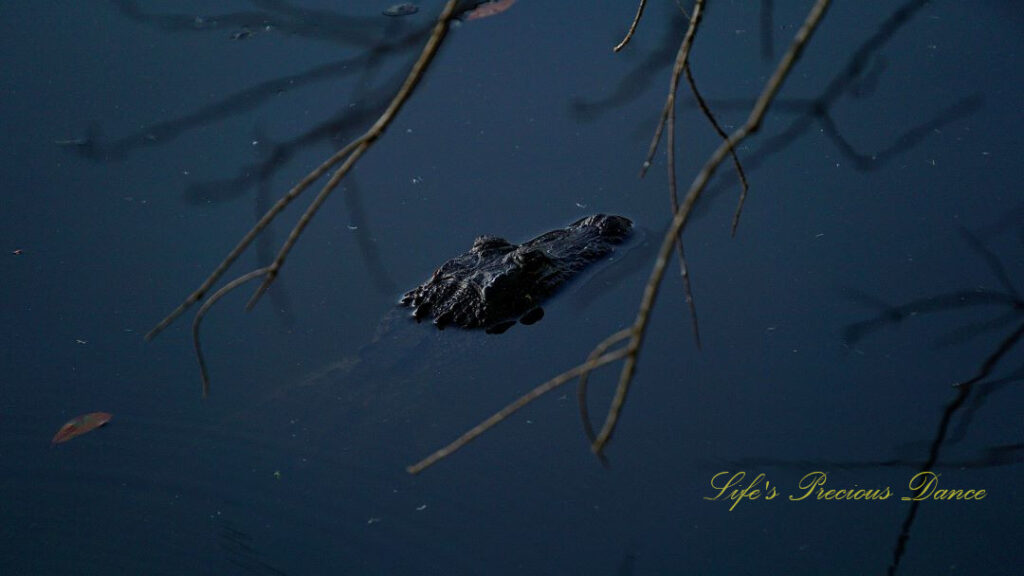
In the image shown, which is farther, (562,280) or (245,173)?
(245,173)

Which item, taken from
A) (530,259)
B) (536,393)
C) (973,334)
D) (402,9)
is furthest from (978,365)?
(402,9)

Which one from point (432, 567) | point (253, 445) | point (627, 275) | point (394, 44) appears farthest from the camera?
point (394, 44)

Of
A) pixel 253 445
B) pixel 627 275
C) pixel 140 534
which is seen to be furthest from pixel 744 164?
pixel 140 534

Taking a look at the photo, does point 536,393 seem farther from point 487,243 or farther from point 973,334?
point 973,334

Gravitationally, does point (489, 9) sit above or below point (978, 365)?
above

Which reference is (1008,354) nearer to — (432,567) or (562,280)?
(562,280)

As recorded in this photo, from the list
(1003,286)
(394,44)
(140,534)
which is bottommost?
(140,534)

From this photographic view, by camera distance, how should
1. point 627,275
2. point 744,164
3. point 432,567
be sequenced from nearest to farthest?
point 432,567, point 627,275, point 744,164

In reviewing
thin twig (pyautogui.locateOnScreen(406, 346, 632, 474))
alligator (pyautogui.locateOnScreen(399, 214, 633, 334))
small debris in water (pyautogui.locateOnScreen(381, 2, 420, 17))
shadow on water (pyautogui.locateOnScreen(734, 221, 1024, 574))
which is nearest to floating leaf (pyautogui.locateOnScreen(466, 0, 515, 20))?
small debris in water (pyautogui.locateOnScreen(381, 2, 420, 17))
